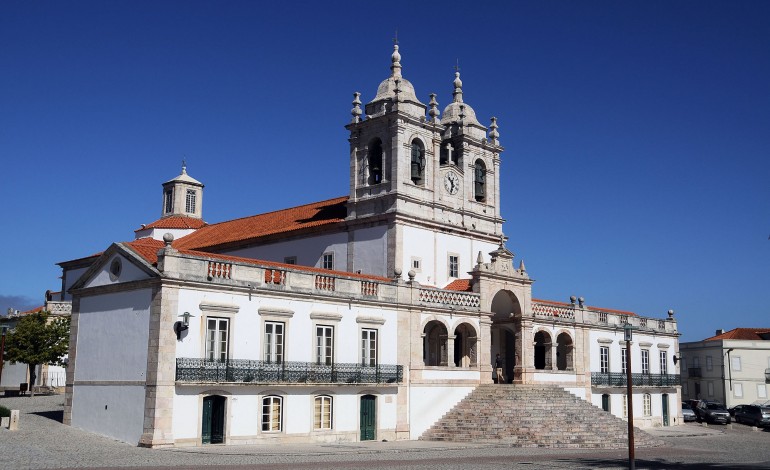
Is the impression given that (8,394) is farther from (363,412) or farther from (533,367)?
(533,367)

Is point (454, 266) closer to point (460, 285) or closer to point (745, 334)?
point (460, 285)

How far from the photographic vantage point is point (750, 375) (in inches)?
2442

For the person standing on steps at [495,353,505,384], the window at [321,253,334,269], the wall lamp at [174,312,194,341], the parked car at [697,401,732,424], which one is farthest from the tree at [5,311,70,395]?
the parked car at [697,401,732,424]

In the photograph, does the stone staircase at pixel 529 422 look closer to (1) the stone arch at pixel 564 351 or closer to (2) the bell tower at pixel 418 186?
(1) the stone arch at pixel 564 351

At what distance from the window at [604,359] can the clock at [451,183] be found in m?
10.2

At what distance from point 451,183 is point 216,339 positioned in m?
17.1

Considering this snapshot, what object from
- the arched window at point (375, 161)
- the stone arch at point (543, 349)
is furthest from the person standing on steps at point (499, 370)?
the arched window at point (375, 161)

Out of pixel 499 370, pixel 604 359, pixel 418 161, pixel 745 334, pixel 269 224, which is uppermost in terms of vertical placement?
pixel 418 161

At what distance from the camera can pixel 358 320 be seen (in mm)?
29531

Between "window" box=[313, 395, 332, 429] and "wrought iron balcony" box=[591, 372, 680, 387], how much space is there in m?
15.6

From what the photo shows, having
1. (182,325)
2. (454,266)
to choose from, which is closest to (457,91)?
(454,266)

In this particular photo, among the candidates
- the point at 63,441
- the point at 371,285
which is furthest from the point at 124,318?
the point at 371,285

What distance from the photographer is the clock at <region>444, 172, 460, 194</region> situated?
3931 centimetres

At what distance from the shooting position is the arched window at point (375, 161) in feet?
125
